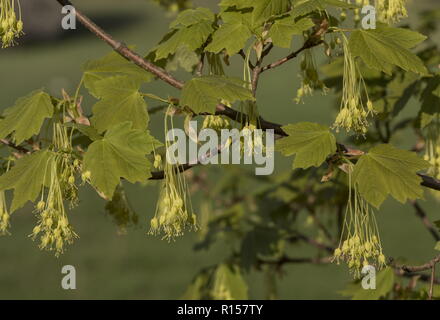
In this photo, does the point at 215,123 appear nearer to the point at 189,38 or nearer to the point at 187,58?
the point at 189,38

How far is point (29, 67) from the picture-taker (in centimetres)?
2325

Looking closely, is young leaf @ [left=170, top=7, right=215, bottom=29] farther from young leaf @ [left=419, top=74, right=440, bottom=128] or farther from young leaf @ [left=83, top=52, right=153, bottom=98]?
young leaf @ [left=419, top=74, right=440, bottom=128]

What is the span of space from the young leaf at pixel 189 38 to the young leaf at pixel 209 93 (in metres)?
0.19

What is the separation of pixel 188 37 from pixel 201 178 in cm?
273

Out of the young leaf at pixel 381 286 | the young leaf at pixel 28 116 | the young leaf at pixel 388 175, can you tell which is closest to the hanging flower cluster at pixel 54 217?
the young leaf at pixel 28 116

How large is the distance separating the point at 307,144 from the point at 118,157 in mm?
495

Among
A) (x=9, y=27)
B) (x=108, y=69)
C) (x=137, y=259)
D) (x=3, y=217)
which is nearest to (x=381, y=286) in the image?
(x=108, y=69)

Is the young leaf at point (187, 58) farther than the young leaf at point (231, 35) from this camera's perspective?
Yes

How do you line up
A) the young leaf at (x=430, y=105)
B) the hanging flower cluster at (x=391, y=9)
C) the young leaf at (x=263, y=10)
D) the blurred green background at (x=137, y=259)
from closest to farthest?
1. the young leaf at (x=263, y=10)
2. the hanging flower cluster at (x=391, y=9)
3. the young leaf at (x=430, y=105)
4. the blurred green background at (x=137, y=259)

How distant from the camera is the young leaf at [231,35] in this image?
6.80 feet

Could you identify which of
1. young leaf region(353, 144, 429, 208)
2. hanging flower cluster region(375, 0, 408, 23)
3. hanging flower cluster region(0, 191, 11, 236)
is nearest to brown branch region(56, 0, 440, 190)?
young leaf region(353, 144, 429, 208)

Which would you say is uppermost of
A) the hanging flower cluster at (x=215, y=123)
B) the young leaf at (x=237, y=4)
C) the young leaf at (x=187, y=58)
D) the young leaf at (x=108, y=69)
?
the young leaf at (x=187, y=58)

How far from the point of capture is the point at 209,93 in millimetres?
1985

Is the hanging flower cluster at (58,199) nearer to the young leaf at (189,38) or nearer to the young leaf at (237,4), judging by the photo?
the young leaf at (189,38)
